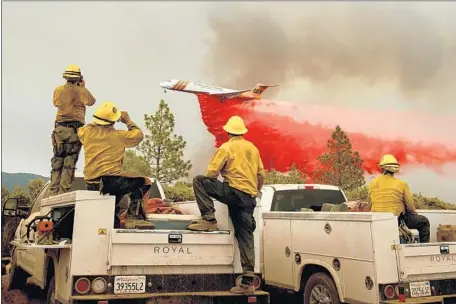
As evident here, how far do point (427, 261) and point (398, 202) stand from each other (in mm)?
1391

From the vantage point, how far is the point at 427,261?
613cm

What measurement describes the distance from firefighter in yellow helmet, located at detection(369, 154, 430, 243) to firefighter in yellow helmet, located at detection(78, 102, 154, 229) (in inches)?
139

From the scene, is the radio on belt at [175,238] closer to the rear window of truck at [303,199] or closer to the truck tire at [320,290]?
the truck tire at [320,290]

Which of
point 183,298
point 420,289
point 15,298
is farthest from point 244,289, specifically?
point 15,298

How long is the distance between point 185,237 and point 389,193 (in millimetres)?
3383

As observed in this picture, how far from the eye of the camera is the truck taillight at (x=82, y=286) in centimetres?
521

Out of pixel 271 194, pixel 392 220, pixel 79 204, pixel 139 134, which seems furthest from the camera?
pixel 271 194

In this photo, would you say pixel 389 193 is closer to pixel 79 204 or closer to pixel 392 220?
pixel 392 220

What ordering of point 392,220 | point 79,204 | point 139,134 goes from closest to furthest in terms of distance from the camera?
point 79,204 < point 392,220 < point 139,134

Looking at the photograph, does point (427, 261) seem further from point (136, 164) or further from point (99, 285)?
point (136, 164)

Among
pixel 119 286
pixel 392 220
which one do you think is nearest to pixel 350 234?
pixel 392 220

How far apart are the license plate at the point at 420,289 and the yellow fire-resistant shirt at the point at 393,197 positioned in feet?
4.75

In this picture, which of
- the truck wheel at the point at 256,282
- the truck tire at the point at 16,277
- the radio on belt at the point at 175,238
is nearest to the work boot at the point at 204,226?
the radio on belt at the point at 175,238

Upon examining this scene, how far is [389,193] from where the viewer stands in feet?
24.3
